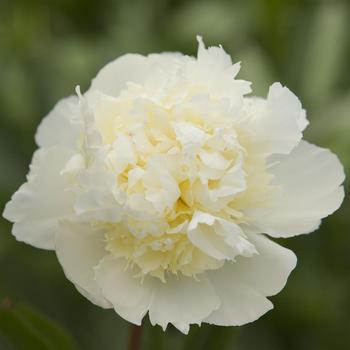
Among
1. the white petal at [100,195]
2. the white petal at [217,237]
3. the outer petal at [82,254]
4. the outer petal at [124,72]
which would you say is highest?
the outer petal at [124,72]

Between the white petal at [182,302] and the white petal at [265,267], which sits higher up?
the white petal at [265,267]

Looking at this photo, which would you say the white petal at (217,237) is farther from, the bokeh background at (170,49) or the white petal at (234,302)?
the bokeh background at (170,49)

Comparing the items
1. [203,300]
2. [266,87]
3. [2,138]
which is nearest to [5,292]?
[2,138]

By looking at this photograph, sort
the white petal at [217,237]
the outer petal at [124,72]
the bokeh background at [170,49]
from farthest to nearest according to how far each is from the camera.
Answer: the bokeh background at [170,49]
the outer petal at [124,72]
the white petal at [217,237]

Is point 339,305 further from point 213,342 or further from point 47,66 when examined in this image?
point 47,66

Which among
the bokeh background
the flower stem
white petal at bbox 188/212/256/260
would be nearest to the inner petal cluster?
white petal at bbox 188/212/256/260

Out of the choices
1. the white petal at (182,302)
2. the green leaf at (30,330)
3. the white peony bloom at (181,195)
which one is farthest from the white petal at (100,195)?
the green leaf at (30,330)

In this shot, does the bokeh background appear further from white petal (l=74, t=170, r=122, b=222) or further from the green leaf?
white petal (l=74, t=170, r=122, b=222)
